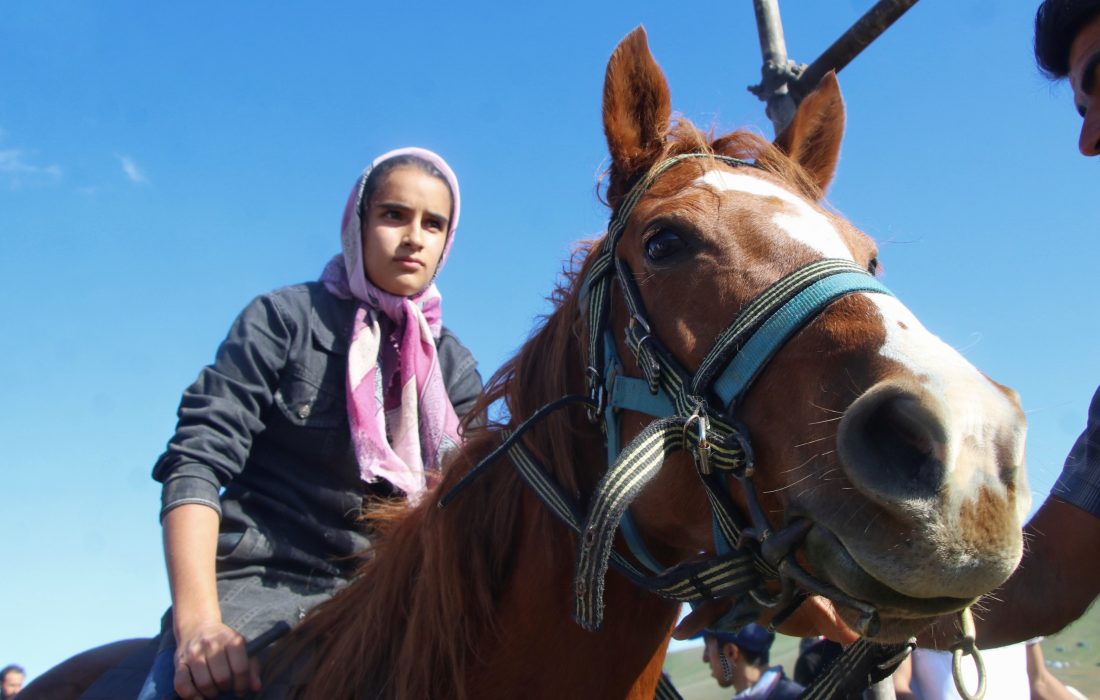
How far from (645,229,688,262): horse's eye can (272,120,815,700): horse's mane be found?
1.11ft

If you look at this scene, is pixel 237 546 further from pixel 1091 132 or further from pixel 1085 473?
pixel 1091 132

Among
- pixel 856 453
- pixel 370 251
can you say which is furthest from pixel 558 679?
pixel 370 251

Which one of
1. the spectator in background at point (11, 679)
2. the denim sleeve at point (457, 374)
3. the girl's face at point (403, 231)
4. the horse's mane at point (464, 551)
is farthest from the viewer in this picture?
the spectator in background at point (11, 679)

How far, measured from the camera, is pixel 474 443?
8.81 feet

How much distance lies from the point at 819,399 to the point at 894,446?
0.61 feet

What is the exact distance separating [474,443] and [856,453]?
1400 millimetres

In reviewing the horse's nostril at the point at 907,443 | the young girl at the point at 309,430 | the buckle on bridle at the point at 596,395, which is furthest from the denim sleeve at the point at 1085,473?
the young girl at the point at 309,430

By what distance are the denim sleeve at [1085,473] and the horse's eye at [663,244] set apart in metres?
1.67

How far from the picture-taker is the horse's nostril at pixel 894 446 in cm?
151

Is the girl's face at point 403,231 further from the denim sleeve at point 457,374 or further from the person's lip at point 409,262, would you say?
the denim sleeve at point 457,374

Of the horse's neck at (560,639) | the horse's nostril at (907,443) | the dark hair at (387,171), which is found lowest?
the horse's neck at (560,639)

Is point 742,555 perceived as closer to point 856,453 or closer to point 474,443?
point 856,453

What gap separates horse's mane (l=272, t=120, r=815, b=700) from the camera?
2371 millimetres

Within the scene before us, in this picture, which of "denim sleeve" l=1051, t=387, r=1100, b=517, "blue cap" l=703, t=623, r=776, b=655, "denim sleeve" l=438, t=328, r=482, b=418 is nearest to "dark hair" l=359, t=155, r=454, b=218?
"denim sleeve" l=438, t=328, r=482, b=418
